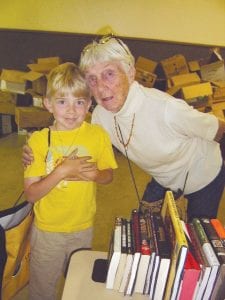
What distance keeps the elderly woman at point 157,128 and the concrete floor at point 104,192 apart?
850 millimetres

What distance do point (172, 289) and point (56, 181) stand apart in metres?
0.50

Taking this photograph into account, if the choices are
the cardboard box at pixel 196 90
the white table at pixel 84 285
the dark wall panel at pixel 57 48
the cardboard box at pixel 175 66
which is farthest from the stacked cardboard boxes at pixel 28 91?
the white table at pixel 84 285

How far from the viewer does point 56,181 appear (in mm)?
1182

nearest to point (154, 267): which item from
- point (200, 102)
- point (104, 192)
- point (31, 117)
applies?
point (104, 192)

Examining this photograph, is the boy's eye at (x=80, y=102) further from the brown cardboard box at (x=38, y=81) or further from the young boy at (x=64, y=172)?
the brown cardboard box at (x=38, y=81)

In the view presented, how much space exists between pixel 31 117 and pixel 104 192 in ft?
4.21

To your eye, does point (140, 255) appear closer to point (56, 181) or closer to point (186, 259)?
point (186, 259)

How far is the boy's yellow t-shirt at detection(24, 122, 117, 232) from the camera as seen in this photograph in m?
1.25

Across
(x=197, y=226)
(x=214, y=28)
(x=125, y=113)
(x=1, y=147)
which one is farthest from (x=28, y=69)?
(x=197, y=226)

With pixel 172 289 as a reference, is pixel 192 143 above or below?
above

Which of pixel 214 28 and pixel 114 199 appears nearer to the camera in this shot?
pixel 114 199

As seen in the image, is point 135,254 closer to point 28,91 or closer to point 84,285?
point 84,285

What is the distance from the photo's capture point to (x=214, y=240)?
0.94 meters

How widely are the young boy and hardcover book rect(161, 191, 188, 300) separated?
0.38m
